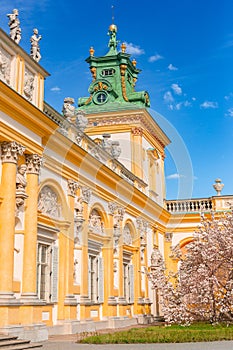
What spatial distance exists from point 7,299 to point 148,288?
15863 mm

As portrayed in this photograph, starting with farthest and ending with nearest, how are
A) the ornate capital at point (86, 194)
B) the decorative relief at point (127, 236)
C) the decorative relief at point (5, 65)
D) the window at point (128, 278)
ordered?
the decorative relief at point (127, 236)
the window at point (128, 278)
the ornate capital at point (86, 194)
the decorative relief at point (5, 65)

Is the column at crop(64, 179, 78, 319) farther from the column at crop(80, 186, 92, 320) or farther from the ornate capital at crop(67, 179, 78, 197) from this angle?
the column at crop(80, 186, 92, 320)

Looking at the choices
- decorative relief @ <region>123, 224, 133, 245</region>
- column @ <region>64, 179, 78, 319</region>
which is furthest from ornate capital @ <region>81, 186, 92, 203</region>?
decorative relief @ <region>123, 224, 133, 245</region>

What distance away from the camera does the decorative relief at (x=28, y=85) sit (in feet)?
45.1

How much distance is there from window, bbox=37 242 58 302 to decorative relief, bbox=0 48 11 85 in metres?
5.23

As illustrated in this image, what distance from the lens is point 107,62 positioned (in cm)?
3142

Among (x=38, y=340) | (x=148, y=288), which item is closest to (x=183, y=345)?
(x=38, y=340)

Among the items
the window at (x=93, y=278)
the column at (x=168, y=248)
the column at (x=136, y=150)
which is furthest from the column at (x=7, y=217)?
the column at (x=168, y=248)

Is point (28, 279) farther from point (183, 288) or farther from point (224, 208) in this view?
point (224, 208)

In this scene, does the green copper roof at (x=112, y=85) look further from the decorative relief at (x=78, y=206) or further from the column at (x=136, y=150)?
the decorative relief at (x=78, y=206)

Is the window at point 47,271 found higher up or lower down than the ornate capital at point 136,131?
lower down

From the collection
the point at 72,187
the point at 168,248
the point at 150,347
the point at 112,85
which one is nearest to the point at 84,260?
the point at 72,187

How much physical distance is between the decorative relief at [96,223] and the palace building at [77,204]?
0.08 m

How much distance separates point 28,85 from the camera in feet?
45.5
